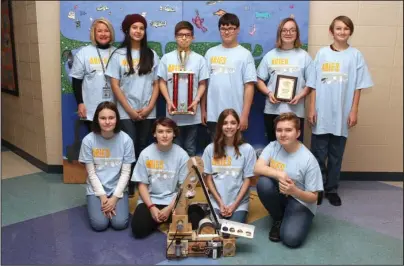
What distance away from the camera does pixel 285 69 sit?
331 cm

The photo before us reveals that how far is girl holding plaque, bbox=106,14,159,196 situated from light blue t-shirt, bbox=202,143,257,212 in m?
0.83

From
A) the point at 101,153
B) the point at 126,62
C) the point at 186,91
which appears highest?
the point at 126,62

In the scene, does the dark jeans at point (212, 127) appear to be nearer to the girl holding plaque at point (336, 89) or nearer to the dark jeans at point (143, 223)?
the girl holding plaque at point (336, 89)

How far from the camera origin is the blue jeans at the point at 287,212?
2566mm

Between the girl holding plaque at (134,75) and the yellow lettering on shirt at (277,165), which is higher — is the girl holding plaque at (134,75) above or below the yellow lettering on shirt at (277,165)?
above

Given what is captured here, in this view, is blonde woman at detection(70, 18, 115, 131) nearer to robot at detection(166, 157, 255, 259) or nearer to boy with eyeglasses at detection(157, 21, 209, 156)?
boy with eyeglasses at detection(157, 21, 209, 156)

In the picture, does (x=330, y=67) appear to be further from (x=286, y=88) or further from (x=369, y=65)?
(x=369, y=65)

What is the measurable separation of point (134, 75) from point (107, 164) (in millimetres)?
781

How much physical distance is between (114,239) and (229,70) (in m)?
1.60

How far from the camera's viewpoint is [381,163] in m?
3.96

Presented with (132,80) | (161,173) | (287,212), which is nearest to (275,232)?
(287,212)

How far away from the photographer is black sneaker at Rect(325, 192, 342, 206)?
3.32 m

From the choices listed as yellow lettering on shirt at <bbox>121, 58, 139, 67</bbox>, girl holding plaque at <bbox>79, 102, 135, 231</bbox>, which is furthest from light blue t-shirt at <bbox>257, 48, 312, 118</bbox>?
girl holding plaque at <bbox>79, 102, 135, 231</bbox>

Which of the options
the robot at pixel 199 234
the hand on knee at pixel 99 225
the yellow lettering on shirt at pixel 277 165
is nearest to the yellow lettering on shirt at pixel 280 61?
the yellow lettering on shirt at pixel 277 165
